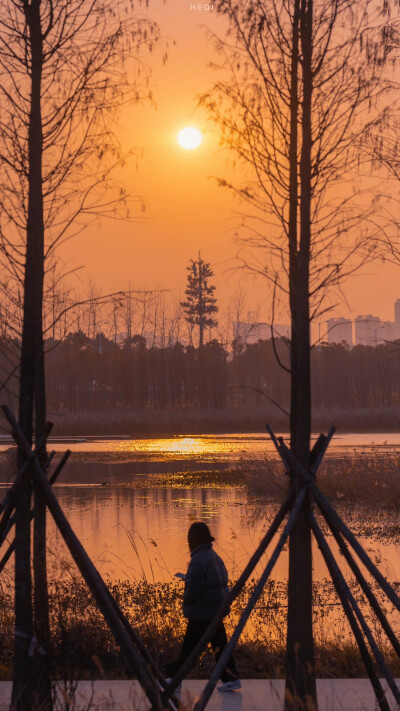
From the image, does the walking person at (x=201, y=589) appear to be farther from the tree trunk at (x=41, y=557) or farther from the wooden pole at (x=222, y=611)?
the wooden pole at (x=222, y=611)

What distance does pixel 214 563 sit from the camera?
9.14m

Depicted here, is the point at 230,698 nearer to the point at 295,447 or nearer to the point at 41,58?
the point at 295,447

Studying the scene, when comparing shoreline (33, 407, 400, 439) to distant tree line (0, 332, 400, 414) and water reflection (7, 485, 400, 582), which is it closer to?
distant tree line (0, 332, 400, 414)

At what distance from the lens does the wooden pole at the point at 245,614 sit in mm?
7051

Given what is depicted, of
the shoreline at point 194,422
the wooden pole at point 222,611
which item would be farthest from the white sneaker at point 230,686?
the shoreline at point 194,422

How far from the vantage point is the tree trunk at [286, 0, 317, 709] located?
775 centimetres

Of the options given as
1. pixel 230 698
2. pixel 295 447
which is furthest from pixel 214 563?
pixel 295 447

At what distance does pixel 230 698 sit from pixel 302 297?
11.5 feet

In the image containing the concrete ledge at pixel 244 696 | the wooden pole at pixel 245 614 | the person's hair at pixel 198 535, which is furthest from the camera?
the person's hair at pixel 198 535

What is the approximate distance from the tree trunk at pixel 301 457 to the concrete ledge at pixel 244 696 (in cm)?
29

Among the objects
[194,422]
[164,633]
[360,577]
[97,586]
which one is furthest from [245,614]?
[194,422]

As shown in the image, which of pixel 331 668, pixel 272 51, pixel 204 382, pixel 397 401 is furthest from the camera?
pixel 397 401

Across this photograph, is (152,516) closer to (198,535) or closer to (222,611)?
(198,535)

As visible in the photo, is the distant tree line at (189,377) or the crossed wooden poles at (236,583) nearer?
the crossed wooden poles at (236,583)
